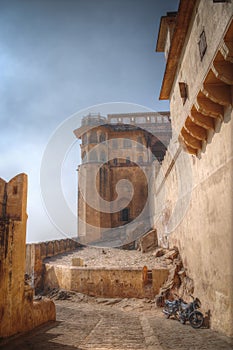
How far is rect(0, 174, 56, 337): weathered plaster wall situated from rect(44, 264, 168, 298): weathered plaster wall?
583 cm

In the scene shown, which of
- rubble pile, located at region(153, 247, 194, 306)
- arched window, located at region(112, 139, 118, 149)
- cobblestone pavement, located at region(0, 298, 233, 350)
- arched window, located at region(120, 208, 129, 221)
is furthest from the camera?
arched window, located at region(112, 139, 118, 149)

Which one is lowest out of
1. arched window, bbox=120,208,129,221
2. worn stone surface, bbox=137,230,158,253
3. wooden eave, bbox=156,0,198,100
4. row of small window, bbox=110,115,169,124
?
worn stone surface, bbox=137,230,158,253

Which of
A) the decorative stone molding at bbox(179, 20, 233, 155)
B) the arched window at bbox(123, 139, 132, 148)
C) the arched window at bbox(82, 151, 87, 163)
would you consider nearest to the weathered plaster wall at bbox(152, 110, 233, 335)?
the decorative stone molding at bbox(179, 20, 233, 155)

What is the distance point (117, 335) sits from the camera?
641cm

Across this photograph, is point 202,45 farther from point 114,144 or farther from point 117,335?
point 114,144

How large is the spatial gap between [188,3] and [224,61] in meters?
2.58

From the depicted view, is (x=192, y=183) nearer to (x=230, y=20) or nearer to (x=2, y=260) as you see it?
(x=230, y=20)

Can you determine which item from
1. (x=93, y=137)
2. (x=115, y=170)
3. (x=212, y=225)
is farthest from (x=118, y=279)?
(x=93, y=137)

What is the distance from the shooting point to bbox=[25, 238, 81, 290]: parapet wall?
1580 centimetres

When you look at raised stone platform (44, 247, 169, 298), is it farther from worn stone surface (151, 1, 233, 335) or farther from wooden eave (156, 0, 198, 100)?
wooden eave (156, 0, 198, 100)

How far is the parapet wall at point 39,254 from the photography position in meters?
15.8

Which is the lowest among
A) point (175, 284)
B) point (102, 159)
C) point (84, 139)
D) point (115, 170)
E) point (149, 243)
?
point (175, 284)

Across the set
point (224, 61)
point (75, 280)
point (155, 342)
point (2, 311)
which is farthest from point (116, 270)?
point (224, 61)

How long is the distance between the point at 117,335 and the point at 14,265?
2.95 metres
